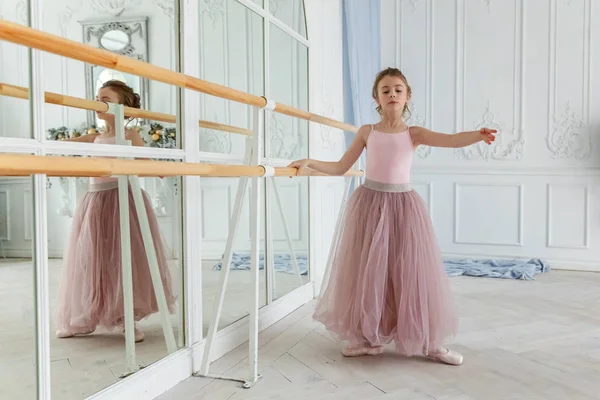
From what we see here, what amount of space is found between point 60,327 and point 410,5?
13.8 ft

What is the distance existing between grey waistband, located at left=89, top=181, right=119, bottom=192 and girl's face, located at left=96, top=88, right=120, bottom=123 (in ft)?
0.59

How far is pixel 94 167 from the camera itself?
1.20 meters

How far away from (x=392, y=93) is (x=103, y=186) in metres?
1.22

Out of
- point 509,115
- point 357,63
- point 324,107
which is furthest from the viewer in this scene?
point 509,115

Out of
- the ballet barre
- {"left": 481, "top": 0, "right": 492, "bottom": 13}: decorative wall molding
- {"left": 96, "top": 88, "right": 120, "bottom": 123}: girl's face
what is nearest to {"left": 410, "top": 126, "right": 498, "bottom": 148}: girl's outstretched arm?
the ballet barre

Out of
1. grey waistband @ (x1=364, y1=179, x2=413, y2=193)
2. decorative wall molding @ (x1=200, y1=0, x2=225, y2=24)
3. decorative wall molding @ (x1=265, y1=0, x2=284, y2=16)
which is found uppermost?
decorative wall molding @ (x1=265, y1=0, x2=284, y2=16)

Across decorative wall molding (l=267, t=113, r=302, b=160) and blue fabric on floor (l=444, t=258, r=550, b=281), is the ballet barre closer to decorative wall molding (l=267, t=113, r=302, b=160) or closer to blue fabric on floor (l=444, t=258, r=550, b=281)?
decorative wall molding (l=267, t=113, r=302, b=160)

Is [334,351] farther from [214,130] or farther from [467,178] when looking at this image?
[467,178]

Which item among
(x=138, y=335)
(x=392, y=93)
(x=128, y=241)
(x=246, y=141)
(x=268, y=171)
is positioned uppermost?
(x=392, y=93)

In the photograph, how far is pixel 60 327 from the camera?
1499 mm

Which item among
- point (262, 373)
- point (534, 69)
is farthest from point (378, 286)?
point (534, 69)

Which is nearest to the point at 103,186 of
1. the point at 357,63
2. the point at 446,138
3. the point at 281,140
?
the point at 446,138

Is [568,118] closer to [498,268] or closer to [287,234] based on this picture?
[498,268]

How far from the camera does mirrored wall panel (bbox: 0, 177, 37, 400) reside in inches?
50.8
